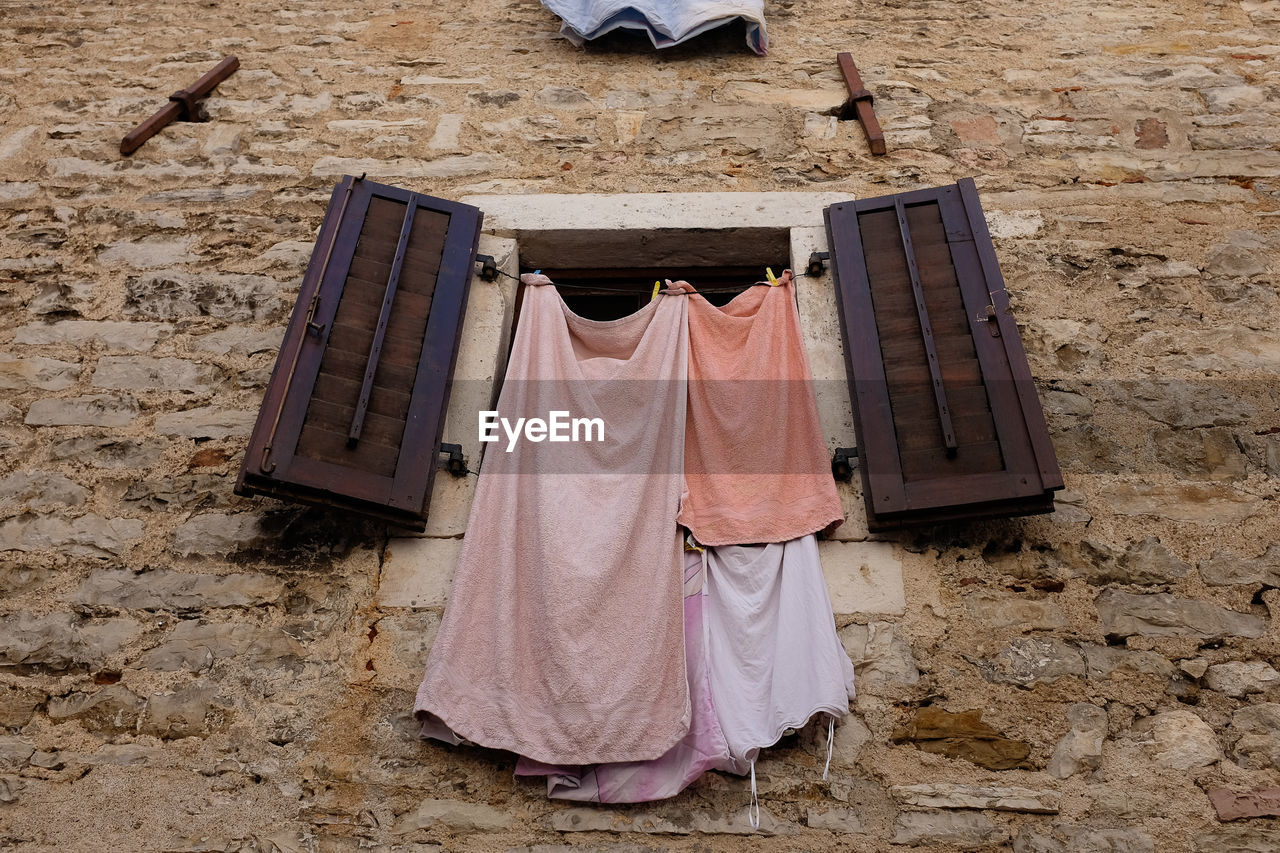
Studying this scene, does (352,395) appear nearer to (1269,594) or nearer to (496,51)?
(496,51)

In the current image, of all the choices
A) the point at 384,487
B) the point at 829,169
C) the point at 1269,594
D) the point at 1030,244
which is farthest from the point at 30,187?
the point at 1269,594

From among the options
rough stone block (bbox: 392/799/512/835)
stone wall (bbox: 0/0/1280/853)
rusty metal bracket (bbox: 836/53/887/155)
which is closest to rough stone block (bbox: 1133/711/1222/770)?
stone wall (bbox: 0/0/1280/853)

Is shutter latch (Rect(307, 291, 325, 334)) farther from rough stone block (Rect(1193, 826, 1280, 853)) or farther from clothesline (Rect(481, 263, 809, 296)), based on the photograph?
rough stone block (Rect(1193, 826, 1280, 853))

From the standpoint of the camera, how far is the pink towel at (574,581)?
2551mm

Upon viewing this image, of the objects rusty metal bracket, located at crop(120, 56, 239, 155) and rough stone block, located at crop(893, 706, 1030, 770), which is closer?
rough stone block, located at crop(893, 706, 1030, 770)

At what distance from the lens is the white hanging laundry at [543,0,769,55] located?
4.04m

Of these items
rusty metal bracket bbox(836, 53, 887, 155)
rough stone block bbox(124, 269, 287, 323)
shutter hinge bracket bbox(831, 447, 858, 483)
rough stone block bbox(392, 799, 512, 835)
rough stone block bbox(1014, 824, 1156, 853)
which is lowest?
rough stone block bbox(392, 799, 512, 835)

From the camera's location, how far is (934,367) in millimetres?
2975

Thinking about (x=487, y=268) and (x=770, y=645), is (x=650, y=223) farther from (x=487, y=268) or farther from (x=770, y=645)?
(x=770, y=645)

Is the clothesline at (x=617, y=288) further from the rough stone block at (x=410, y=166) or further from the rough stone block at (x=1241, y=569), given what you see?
the rough stone block at (x=1241, y=569)

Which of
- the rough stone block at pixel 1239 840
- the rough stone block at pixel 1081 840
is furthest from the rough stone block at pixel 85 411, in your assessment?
the rough stone block at pixel 1239 840

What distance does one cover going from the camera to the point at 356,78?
409cm

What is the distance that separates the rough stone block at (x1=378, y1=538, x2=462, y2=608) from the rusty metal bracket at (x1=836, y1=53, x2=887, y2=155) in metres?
2.11

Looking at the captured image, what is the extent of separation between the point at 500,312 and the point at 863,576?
1430mm
